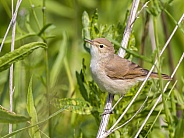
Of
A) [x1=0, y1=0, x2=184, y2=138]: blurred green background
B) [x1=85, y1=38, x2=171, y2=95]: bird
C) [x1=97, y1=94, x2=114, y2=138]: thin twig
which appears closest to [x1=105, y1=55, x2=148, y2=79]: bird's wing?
[x1=85, y1=38, x2=171, y2=95]: bird

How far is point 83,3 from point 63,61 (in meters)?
1.67

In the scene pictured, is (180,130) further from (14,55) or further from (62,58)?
(62,58)

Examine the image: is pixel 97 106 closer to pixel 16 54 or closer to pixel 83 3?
pixel 16 54

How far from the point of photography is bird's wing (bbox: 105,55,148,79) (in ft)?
12.5

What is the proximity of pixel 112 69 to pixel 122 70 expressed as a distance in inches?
3.3

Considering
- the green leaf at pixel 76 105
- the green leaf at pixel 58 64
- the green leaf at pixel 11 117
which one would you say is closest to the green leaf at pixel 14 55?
the green leaf at pixel 11 117

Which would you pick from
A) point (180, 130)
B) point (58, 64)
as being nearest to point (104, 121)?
point (180, 130)

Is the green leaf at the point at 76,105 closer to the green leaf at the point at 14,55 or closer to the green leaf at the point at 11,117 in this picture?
the green leaf at the point at 14,55

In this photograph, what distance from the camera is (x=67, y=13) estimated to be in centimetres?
547

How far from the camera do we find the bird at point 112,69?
3.72 meters

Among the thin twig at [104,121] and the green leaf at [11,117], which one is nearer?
the green leaf at [11,117]

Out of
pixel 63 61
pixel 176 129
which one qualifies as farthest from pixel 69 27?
pixel 176 129

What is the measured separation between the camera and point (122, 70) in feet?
13.0

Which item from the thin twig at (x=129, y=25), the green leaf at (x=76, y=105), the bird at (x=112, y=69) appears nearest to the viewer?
the green leaf at (x=76, y=105)
